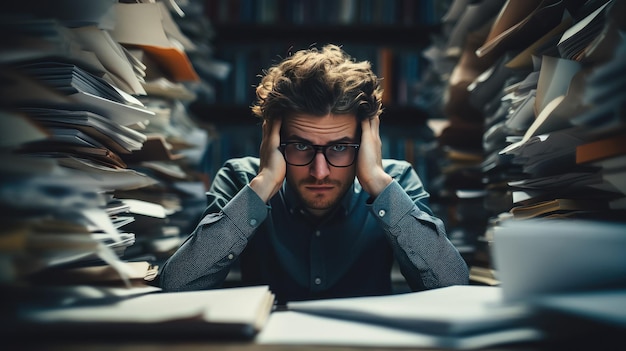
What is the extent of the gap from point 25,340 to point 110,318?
3.5 inches

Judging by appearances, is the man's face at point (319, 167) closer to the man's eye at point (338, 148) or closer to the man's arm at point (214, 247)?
→ the man's eye at point (338, 148)

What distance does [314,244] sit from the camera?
4.19ft

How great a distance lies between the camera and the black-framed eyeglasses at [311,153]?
3.90 ft

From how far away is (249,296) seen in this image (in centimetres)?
59

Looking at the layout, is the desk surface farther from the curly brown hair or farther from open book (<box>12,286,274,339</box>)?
the curly brown hair

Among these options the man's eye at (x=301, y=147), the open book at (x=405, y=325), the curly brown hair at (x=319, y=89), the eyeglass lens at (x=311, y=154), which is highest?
the curly brown hair at (x=319, y=89)

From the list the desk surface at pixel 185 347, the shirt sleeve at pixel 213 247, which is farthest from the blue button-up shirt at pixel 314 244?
the desk surface at pixel 185 347

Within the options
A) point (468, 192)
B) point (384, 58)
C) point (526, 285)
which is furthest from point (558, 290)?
point (384, 58)

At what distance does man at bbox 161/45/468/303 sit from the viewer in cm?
107

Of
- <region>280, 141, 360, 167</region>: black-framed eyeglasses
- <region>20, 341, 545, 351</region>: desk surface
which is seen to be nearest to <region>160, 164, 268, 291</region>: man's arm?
<region>280, 141, 360, 167</region>: black-framed eyeglasses

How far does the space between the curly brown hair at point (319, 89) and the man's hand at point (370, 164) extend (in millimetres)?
54

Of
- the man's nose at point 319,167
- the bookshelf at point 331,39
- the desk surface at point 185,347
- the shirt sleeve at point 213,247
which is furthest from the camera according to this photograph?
the bookshelf at point 331,39

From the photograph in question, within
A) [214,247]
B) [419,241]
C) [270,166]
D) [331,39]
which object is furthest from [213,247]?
[331,39]

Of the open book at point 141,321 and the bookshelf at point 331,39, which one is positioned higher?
the bookshelf at point 331,39
